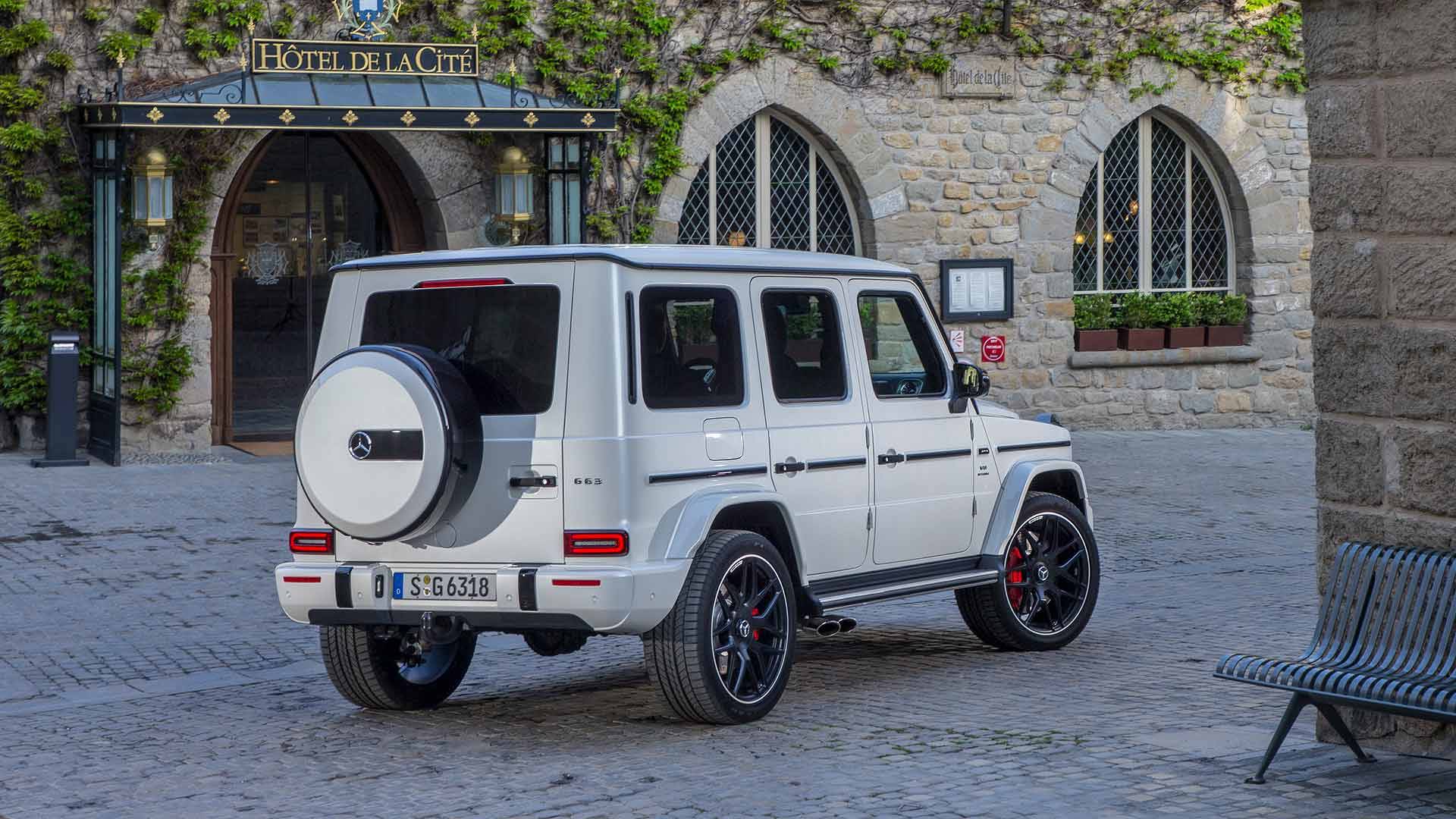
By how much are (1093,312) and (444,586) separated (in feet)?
47.6

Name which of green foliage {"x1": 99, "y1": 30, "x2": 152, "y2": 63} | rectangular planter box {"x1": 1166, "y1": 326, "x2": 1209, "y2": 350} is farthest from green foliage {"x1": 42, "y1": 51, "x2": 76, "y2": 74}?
rectangular planter box {"x1": 1166, "y1": 326, "x2": 1209, "y2": 350}

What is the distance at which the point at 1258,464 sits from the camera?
1764 centimetres

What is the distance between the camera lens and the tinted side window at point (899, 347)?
27.1 feet

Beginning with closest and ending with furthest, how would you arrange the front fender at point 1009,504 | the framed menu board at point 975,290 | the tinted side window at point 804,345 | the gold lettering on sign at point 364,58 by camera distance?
the tinted side window at point 804,345
the front fender at point 1009,504
the gold lettering on sign at point 364,58
the framed menu board at point 975,290

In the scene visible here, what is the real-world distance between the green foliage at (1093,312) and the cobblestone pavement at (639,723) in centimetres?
884

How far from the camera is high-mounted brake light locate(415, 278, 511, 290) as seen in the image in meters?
7.19

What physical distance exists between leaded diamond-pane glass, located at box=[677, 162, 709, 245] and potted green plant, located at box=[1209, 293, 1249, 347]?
19.3 ft

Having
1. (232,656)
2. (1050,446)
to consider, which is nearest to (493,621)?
(232,656)

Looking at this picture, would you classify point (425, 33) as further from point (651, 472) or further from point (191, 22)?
point (651, 472)

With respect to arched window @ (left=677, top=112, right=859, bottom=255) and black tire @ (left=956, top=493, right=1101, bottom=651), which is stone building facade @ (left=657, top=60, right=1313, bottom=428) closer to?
arched window @ (left=677, top=112, right=859, bottom=255)

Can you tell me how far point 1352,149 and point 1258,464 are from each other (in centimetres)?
1145

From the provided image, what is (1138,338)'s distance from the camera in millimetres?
20797

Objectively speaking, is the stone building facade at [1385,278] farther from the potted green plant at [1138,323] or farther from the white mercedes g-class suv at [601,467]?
the potted green plant at [1138,323]

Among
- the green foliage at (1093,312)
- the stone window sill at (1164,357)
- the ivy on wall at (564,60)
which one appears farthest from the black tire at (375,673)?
the green foliage at (1093,312)
